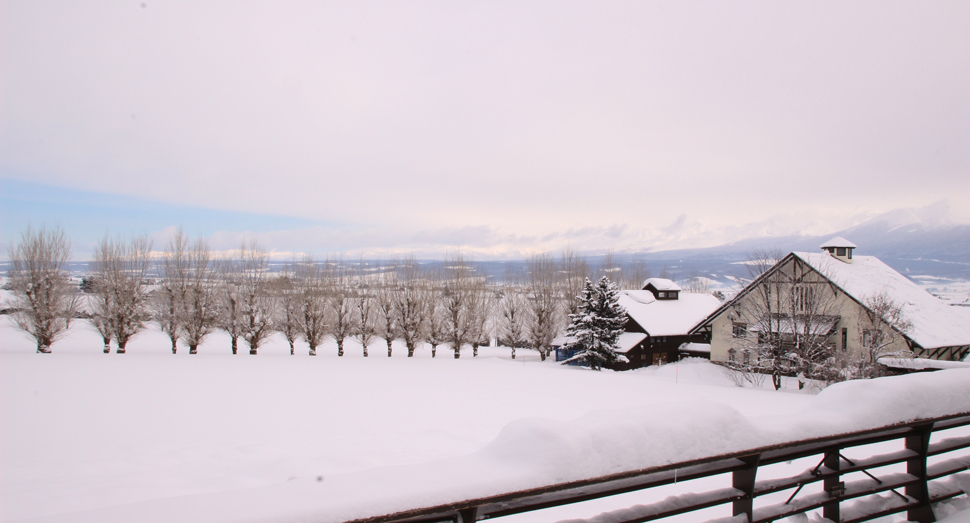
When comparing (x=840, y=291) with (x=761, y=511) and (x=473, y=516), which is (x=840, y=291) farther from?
(x=473, y=516)

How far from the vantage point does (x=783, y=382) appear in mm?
22547

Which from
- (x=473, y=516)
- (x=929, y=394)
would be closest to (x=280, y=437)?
(x=473, y=516)

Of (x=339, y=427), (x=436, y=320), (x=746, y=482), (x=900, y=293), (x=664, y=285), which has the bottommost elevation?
(x=436, y=320)

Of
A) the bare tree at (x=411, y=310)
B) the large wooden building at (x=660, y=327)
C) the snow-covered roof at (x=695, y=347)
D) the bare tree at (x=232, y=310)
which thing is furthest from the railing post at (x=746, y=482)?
the bare tree at (x=232, y=310)

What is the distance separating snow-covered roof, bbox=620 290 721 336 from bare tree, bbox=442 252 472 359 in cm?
1259

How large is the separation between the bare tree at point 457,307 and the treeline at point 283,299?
0.28 ft

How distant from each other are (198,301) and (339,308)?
922 centimetres

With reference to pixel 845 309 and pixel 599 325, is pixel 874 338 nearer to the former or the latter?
pixel 845 309

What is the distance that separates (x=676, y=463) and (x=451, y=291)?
113 ft

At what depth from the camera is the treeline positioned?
28109mm

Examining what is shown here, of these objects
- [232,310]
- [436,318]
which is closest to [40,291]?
[232,310]

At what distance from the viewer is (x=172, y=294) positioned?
29.5 meters

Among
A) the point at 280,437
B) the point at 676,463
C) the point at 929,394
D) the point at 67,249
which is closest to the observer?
the point at 676,463

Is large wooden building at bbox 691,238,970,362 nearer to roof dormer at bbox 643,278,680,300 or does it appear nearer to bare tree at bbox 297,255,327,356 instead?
roof dormer at bbox 643,278,680,300
